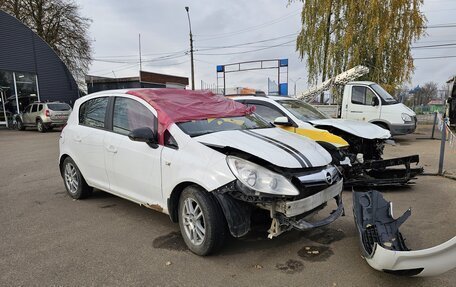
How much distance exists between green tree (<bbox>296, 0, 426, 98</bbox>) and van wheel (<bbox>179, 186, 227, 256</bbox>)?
15791 mm

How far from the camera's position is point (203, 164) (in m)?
A: 3.34

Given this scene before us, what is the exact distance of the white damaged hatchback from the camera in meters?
3.16

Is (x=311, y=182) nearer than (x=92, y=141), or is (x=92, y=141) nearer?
(x=311, y=182)

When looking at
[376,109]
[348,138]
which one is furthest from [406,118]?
[348,138]

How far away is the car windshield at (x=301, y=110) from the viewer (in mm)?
7092

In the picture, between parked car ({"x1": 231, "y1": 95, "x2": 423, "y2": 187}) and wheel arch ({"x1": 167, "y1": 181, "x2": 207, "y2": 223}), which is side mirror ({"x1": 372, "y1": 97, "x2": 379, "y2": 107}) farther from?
wheel arch ({"x1": 167, "y1": 181, "x2": 207, "y2": 223})

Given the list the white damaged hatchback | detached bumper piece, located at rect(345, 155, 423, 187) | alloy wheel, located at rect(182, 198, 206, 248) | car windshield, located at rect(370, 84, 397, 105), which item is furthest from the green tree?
alloy wheel, located at rect(182, 198, 206, 248)

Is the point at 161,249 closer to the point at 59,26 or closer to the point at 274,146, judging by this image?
the point at 274,146

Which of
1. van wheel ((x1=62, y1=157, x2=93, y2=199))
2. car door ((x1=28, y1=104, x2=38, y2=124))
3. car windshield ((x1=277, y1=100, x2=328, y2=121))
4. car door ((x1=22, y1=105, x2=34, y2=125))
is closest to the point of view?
van wheel ((x1=62, y1=157, x2=93, y2=199))

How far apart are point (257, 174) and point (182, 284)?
120 centimetres

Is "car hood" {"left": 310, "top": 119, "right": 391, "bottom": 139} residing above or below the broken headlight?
above

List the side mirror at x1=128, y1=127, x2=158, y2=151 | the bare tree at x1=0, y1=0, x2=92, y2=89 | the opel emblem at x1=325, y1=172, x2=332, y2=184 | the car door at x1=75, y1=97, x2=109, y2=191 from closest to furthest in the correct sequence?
the opel emblem at x1=325, y1=172, x2=332, y2=184 < the side mirror at x1=128, y1=127, x2=158, y2=151 < the car door at x1=75, y1=97, x2=109, y2=191 < the bare tree at x1=0, y1=0, x2=92, y2=89

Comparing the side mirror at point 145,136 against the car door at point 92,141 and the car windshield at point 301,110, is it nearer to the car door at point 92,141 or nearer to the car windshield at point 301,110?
the car door at point 92,141

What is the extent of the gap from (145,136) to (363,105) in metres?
9.96
